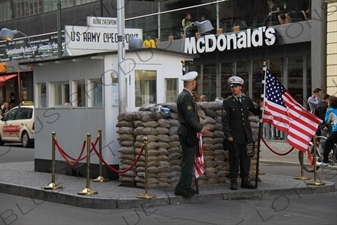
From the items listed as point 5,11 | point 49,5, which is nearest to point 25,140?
point 49,5

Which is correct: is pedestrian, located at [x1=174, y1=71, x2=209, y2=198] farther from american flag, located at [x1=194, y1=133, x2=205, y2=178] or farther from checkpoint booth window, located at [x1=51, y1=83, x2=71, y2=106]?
checkpoint booth window, located at [x1=51, y1=83, x2=71, y2=106]

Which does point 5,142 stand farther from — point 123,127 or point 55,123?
point 123,127

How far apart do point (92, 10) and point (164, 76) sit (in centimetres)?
2714

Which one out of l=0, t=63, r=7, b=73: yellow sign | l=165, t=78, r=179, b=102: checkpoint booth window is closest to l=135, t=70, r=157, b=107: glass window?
l=165, t=78, r=179, b=102: checkpoint booth window

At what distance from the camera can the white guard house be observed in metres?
12.3

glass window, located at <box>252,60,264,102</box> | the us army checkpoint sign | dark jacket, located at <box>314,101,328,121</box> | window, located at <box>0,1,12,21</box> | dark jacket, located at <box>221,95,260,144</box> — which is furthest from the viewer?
window, located at <box>0,1,12,21</box>

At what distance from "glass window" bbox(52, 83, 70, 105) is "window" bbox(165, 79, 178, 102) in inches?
83.6

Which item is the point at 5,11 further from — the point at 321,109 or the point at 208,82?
the point at 321,109

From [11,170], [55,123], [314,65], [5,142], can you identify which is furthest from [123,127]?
[5,142]

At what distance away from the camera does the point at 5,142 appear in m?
28.2

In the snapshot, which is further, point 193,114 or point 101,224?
point 193,114

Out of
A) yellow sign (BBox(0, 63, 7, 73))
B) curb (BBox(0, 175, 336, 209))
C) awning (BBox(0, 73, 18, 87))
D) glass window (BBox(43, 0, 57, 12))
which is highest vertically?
glass window (BBox(43, 0, 57, 12))

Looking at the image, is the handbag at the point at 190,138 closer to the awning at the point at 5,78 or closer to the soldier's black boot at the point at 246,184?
the soldier's black boot at the point at 246,184

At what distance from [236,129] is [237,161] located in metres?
0.57
